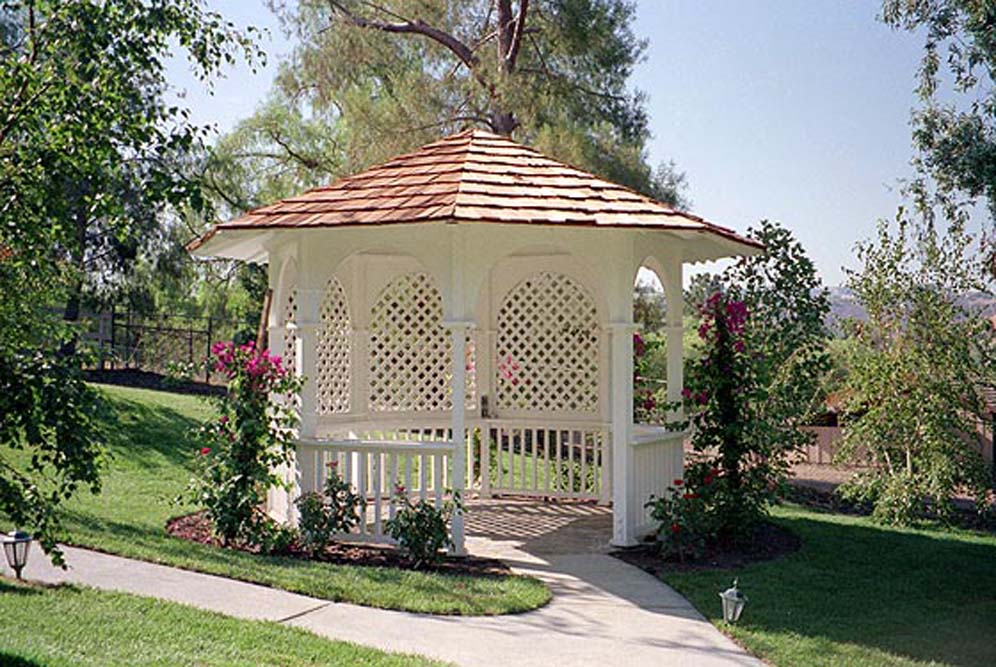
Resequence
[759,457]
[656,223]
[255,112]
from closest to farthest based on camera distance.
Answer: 1. [656,223]
2. [759,457]
3. [255,112]

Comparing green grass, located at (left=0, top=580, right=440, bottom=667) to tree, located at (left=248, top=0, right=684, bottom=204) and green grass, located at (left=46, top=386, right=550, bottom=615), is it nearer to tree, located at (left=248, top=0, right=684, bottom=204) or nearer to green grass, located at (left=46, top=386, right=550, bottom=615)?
green grass, located at (left=46, top=386, right=550, bottom=615)

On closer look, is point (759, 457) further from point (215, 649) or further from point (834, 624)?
point (215, 649)

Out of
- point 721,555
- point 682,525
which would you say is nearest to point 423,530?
point 682,525

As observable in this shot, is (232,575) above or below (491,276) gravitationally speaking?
below

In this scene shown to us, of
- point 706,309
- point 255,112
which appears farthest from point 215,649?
point 255,112

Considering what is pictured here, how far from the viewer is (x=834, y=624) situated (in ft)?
21.2

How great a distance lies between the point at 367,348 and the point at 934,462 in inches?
222

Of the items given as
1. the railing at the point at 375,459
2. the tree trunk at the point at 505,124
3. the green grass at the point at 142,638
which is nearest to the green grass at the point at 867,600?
the railing at the point at 375,459

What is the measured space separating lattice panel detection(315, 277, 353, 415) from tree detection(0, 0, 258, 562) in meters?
5.61

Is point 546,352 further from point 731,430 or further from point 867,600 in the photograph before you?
point 867,600

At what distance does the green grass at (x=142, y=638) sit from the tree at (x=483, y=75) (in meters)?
11.2

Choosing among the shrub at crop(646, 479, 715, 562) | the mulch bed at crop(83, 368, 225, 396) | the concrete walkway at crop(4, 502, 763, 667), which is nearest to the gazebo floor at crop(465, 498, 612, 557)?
the concrete walkway at crop(4, 502, 763, 667)

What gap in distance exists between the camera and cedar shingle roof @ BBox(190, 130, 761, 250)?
25.7 feet

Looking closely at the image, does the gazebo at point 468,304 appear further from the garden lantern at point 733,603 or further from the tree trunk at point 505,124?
the tree trunk at point 505,124
